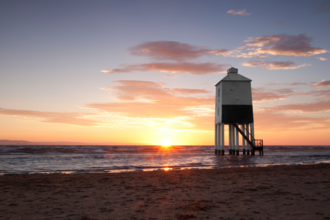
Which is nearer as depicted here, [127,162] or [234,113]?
[127,162]

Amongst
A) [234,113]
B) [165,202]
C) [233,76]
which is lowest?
[165,202]

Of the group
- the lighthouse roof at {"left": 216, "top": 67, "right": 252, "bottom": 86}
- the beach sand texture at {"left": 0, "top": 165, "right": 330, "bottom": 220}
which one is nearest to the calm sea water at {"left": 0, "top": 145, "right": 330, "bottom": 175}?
the beach sand texture at {"left": 0, "top": 165, "right": 330, "bottom": 220}

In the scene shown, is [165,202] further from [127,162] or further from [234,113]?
[234,113]

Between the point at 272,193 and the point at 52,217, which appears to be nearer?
the point at 52,217

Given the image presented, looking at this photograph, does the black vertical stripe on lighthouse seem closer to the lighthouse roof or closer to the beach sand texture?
the lighthouse roof

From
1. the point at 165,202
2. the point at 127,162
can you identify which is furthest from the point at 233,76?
the point at 165,202

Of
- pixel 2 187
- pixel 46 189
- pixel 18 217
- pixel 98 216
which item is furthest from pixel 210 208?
pixel 2 187

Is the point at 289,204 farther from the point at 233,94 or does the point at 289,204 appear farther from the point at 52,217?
the point at 233,94

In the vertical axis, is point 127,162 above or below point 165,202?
below

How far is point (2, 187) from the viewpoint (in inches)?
Answer: 440

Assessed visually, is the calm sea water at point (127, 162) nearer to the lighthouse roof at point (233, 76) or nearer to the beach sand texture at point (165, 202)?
the beach sand texture at point (165, 202)

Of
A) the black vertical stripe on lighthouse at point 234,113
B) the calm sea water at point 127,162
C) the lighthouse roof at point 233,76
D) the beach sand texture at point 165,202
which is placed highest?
the lighthouse roof at point 233,76

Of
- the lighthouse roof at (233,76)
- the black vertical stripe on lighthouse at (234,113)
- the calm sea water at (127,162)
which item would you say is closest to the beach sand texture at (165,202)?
the calm sea water at (127,162)

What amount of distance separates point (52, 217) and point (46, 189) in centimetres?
461
